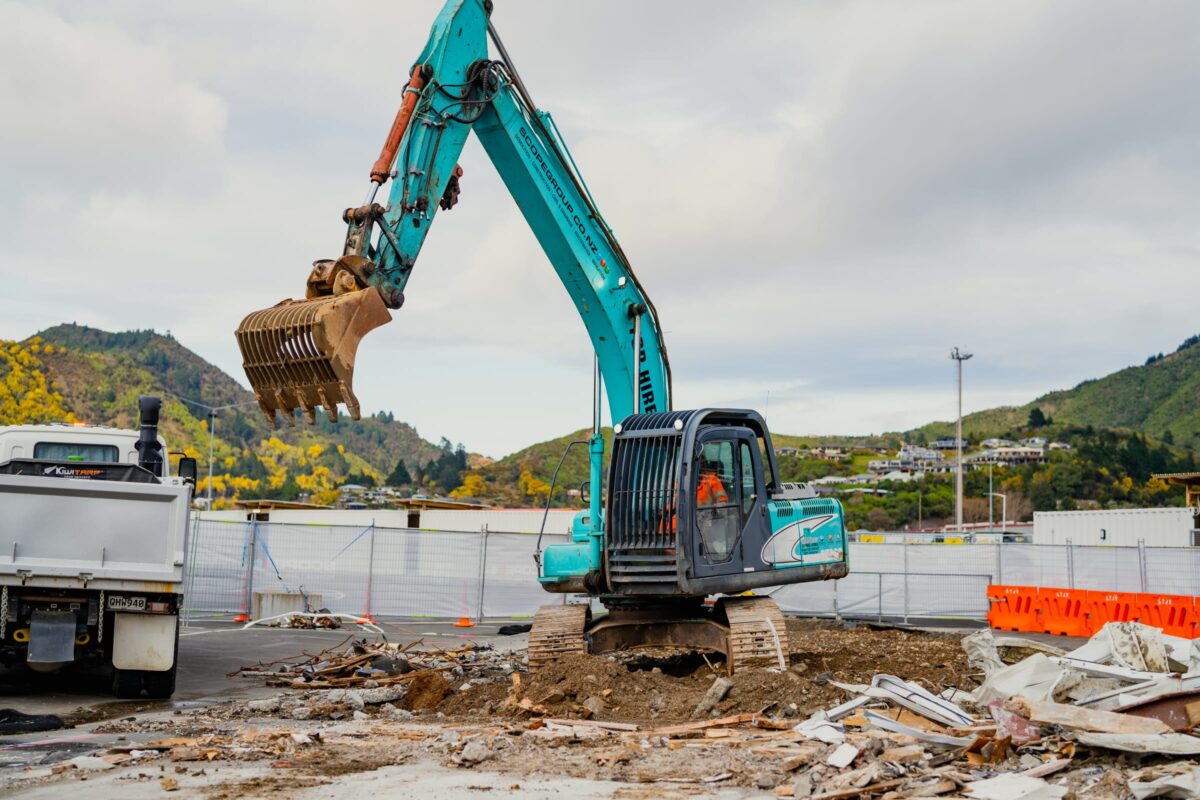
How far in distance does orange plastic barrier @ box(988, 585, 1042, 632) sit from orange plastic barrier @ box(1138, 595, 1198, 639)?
2.64 metres

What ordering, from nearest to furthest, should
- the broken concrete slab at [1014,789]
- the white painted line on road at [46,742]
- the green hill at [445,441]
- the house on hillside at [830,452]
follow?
1. the broken concrete slab at [1014,789]
2. the white painted line on road at [46,742]
3. the green hill at [445,441]
4. the house on hillside at [830,452]

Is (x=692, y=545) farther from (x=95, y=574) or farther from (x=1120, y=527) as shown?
(x=1120, y=527)

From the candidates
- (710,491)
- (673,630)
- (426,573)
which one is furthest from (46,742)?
(426,573)

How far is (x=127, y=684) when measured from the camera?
11906 millimetres

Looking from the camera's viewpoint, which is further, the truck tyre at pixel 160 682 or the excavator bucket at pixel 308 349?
the truck tyre at pixel 160 682

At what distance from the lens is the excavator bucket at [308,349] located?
32.8ft

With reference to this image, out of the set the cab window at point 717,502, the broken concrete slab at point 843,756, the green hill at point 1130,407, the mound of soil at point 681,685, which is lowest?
the mound of soil at point 681,685

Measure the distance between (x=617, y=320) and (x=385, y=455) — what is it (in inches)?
6050

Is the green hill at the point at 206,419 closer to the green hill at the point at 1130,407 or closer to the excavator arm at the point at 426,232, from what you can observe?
the excavator arm at the point at 426,232

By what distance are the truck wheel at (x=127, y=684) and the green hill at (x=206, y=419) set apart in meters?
56.1

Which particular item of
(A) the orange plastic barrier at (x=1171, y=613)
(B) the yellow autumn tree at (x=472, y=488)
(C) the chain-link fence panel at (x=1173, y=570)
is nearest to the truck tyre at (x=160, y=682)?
(A) the orange plastic barrier at (x=1171, y=613)

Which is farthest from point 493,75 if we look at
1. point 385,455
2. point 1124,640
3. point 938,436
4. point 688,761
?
point 385,455

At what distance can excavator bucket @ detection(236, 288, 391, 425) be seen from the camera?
9.98 m

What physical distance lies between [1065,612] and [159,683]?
1701 centimetres
